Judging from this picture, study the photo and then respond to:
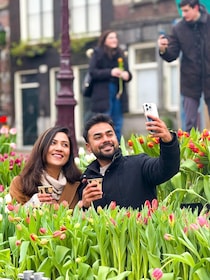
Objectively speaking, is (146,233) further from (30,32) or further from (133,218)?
(30,32)

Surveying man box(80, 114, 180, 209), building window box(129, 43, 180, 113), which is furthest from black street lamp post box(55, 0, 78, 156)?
building window box(129, 43, 180, 113)

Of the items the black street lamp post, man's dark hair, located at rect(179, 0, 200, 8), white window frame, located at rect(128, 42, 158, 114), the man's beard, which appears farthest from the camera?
white window frame, located at rect(128, 42, 158, 114)

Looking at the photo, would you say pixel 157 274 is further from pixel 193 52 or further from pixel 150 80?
pixel 150 80

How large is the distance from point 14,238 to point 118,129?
6679 mm

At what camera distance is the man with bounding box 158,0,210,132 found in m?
8.21

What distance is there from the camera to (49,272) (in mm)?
3770

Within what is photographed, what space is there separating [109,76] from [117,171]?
198 inches

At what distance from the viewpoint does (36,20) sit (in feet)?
77.0

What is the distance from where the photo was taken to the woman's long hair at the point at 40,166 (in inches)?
216

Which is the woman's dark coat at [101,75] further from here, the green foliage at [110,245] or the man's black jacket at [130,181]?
the green foliage at [110,245]

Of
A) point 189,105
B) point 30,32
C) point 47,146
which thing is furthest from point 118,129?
point 30,32

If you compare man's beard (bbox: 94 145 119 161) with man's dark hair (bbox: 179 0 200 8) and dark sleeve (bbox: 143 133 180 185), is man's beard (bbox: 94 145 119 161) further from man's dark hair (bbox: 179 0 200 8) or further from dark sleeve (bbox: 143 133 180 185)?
man's dark hair (bbox: 179 0 200 8)

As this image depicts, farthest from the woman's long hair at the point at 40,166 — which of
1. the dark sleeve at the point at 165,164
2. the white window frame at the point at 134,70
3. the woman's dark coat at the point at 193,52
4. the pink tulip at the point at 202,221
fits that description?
the white window frame at the point at 134,70

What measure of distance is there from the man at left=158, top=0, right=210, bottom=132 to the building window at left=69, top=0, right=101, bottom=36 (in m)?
13.3
